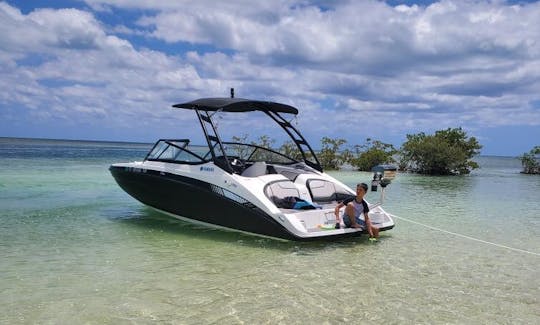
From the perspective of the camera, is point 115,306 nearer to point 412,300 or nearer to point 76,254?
point 76,254

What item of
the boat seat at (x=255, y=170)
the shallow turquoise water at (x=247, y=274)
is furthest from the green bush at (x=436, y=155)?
the boat seat at (x=255, y=170)

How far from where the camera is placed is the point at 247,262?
22.4ft

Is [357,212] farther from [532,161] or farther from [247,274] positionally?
[532,161]

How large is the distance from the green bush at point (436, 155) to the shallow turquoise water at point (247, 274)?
76.8 feet

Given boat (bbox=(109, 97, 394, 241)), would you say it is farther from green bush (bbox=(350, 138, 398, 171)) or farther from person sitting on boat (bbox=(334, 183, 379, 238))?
green bush (bbox=(350, 138, 398, 171))

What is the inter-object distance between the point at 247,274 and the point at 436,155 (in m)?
29.5

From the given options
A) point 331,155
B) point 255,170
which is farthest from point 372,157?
point 255,170

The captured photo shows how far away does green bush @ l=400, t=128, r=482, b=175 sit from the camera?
109ft

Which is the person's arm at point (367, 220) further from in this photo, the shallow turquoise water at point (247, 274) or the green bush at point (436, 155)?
the green bush at point (436, 155)

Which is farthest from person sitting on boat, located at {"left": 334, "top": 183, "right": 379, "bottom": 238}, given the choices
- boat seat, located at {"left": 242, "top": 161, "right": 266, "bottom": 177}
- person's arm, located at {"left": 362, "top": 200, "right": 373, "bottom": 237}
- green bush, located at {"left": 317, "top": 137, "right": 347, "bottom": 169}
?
green bush, located at {"left": 317, "top": 137, "right": 347, "bottom": 169}

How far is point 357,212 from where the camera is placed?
8234mm

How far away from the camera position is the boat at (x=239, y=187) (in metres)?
7.89

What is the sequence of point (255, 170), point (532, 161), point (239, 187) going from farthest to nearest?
point (532, 161) → point (255, 170) → point (239, 187)

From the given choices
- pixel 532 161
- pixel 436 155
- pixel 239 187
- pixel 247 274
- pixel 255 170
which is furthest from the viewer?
pixel 532 161
